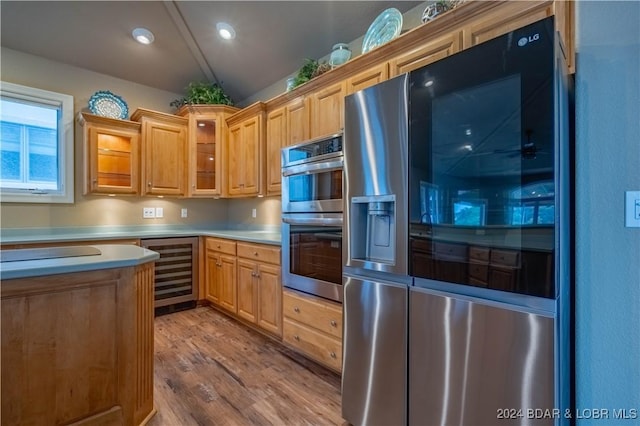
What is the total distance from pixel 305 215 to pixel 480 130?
1.27 meters

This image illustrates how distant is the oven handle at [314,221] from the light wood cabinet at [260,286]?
0.35 m

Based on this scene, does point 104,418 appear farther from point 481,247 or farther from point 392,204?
point 481,247

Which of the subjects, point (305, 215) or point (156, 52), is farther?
point (156, 52)

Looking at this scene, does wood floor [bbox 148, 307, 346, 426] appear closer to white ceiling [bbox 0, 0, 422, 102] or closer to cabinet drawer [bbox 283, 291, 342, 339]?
cabinet drawer [bbox 283, 291, 342, 339]

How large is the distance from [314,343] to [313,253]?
64 cm

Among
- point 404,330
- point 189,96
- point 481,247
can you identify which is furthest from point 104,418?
point 189,96

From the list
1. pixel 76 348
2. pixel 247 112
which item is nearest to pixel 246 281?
pixel 76 348

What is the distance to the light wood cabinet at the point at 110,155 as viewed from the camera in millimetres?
3131

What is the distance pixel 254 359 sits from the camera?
230 cm

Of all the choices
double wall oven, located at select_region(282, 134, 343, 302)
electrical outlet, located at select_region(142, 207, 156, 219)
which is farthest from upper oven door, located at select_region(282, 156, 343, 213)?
electrical outlet, located at select_region(142, 207, 156, 219)

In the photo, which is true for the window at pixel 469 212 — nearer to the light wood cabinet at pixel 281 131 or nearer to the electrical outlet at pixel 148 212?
the light wood cabinet at pixel 281 131

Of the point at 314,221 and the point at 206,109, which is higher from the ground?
the point at 206,109

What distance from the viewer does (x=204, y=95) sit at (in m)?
3.63

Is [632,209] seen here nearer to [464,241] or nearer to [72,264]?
[464,241]
